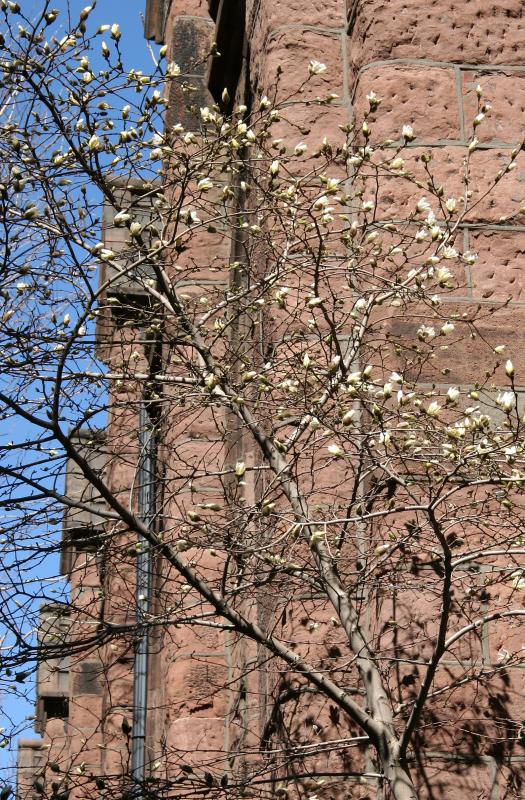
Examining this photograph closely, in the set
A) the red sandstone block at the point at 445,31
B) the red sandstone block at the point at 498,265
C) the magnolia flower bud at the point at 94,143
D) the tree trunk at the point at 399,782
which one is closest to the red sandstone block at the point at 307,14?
the red sandstone block at the point at 445,31

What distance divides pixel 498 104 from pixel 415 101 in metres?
0.31

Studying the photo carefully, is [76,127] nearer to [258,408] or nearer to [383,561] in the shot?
[258,408]

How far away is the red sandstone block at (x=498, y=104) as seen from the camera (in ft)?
15.3

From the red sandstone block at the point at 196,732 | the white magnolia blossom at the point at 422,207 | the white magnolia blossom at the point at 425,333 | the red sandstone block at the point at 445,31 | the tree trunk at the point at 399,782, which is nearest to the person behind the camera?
the tree trunk at the point at 399,782

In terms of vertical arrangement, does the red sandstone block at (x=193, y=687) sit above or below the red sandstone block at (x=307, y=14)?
below

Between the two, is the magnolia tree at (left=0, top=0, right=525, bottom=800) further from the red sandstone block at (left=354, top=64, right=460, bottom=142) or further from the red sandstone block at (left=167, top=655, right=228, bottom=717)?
the red sandstone block at (left=167, top=655, right=228, bottom=717)

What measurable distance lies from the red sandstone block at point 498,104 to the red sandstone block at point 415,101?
0.06m

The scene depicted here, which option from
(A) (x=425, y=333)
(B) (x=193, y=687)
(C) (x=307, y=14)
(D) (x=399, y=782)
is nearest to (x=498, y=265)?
(A) (x=425, y=333)

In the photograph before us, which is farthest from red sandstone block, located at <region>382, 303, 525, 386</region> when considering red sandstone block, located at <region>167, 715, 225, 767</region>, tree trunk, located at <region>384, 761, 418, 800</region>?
red sandstone block, located at <region>167, 715, 225, 767</region>

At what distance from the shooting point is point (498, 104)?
15.5 feet

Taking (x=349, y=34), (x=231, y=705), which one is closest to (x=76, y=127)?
(x=349, y=34)

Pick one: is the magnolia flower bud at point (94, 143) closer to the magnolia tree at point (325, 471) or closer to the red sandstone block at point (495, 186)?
the magnolia tree at point (325, 471)

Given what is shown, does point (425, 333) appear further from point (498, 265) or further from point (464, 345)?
point (498, 265)

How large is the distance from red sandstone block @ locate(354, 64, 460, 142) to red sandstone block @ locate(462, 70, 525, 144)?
56 mm
